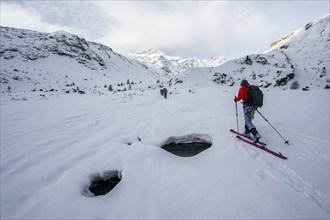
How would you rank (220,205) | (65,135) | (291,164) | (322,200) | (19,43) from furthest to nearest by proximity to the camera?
(19,43)
(65,135)
(291,164)
(322,200)
(220,205)

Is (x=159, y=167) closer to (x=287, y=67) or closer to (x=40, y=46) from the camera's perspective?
(x=287, y=67)

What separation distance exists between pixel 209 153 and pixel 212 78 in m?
27.3

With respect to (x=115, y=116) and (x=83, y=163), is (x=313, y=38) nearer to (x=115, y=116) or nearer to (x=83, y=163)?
(x=115, y=116)

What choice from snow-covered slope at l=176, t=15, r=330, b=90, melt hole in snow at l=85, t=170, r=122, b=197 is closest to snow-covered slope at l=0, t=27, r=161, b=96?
snow-covered slope at l=176, t=15, r=330, b=90

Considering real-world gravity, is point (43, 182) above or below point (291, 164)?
above

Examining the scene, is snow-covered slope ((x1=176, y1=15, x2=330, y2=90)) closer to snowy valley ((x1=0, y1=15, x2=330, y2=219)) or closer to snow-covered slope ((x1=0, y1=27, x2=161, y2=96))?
snow-covered slope ((x1=0, y1=27, x2=161, y2=96))

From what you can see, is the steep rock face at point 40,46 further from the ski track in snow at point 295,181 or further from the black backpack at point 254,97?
the ski track in snow at point 295,181

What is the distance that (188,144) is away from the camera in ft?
21.5

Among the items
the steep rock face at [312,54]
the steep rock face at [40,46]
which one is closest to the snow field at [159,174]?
the steep rock face at [312,54]

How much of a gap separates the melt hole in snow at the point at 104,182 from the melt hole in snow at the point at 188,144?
7.18ft

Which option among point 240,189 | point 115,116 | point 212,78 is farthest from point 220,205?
point 212,78

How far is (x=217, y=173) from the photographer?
3.99m

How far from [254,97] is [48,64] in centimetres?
5217

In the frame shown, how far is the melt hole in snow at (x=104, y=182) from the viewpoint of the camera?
394cm
